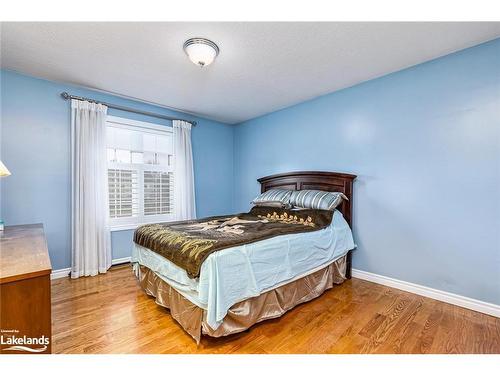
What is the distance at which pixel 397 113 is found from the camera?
2629 mm

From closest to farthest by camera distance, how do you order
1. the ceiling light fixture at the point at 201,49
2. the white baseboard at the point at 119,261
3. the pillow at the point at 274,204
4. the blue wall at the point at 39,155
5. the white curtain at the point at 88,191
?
1. the ceiling light fixture at the point at 201,49
2. the blue wall at the point at 39,155
3. the white curtain at the point at 88,191
4. the pillow at the point at 274,204
5. the white baseboard at the point at 119,261

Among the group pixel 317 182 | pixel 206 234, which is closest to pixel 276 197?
pixel 317 182

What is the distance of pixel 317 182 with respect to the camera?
327 centimetres

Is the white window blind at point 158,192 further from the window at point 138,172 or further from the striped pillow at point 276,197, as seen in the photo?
the striped pillow at point 276,197

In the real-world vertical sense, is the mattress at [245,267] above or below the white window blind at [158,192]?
below

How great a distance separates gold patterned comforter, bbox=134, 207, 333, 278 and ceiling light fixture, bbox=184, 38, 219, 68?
159cm

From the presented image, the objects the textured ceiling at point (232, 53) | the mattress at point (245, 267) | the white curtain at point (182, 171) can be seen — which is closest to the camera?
the mattress at point (245, 267)

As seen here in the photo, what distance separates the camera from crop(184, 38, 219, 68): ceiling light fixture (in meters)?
2.03

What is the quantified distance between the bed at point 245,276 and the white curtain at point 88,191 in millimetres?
780

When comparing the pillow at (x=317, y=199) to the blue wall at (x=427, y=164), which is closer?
the blue wall at (x=427, y=164)

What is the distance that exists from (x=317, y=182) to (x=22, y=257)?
2.98 metres

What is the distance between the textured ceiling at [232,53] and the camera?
1914 millimetres

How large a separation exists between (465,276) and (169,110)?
4.30m

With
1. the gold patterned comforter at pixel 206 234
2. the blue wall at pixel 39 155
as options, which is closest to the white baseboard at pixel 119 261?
the blue wall at pixel 39 155
